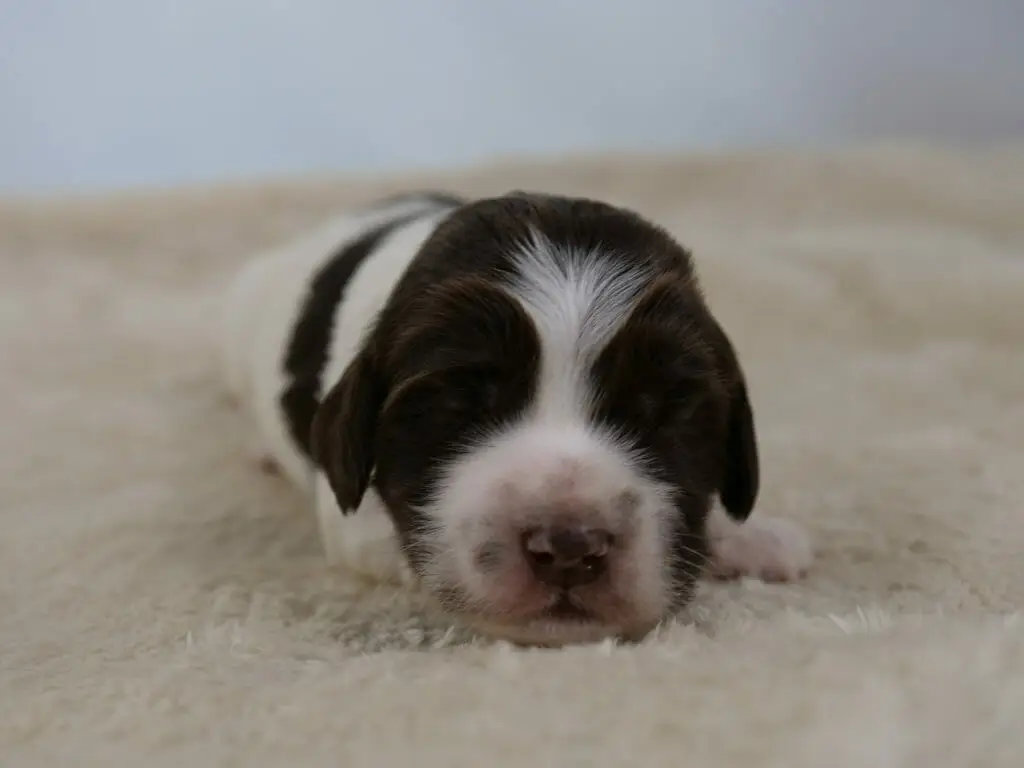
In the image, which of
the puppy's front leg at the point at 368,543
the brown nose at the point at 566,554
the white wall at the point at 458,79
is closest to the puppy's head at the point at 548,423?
the brown nose at the point at 566,554

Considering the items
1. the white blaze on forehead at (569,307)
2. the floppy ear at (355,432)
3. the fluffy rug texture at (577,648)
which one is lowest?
the fluffy rug texture at (577,648)

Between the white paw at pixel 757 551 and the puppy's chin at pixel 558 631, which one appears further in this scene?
the white paw at pixel 757 551

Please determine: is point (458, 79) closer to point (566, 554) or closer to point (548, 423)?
point (548, 423)

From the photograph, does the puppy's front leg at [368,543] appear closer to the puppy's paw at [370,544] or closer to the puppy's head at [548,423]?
the puppy's paw at [370,544]

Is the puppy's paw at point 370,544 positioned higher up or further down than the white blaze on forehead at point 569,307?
further down

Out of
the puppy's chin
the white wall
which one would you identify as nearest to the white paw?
the puppy's chin

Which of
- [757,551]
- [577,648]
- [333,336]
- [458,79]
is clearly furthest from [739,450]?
[458,79]

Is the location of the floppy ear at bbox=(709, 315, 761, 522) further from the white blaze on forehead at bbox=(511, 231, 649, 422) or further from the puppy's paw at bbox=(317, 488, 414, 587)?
the puppy's paw at bbox=(317, 488, 414, 587)

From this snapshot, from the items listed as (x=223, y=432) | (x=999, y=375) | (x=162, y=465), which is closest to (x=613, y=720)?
(x=162, y=465)
